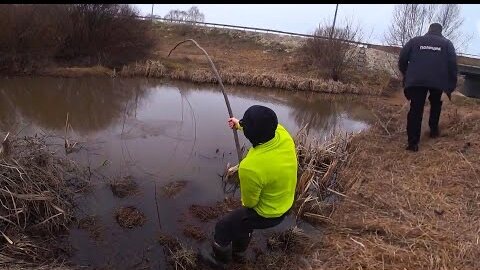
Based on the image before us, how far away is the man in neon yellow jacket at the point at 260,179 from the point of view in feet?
11.3

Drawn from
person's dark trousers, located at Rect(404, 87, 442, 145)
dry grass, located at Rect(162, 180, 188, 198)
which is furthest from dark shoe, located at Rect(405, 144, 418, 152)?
dry grass, located at Rect(162, 180, 188, 198)

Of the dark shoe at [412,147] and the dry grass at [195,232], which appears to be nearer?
the dry grass at [195,232]

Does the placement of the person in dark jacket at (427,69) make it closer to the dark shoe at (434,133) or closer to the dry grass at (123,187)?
the dark shoe at (434,133)

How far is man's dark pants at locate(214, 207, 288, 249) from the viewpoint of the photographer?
3799 millimetres

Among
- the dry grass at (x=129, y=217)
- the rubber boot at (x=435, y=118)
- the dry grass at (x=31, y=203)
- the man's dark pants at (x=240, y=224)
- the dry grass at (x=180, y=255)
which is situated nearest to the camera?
the man's dark pants at (x=240, y=224)

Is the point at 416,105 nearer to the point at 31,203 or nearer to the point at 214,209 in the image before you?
the point at 214,209

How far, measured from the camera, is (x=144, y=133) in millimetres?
8422

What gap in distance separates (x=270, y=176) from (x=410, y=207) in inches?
93.0

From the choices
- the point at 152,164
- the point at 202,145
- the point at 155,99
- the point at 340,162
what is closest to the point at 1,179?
the point at 152,164

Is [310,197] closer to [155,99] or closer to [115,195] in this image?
[115,195]

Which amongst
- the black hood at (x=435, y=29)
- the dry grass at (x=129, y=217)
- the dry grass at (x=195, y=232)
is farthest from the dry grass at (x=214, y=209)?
the black hood at (x=435, y=29)

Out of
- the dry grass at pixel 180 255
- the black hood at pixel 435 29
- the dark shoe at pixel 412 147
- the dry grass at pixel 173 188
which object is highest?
the black hood at pixel 435 29

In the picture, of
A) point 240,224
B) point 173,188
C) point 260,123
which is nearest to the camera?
point 260,123

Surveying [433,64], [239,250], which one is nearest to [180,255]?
[239,250]
